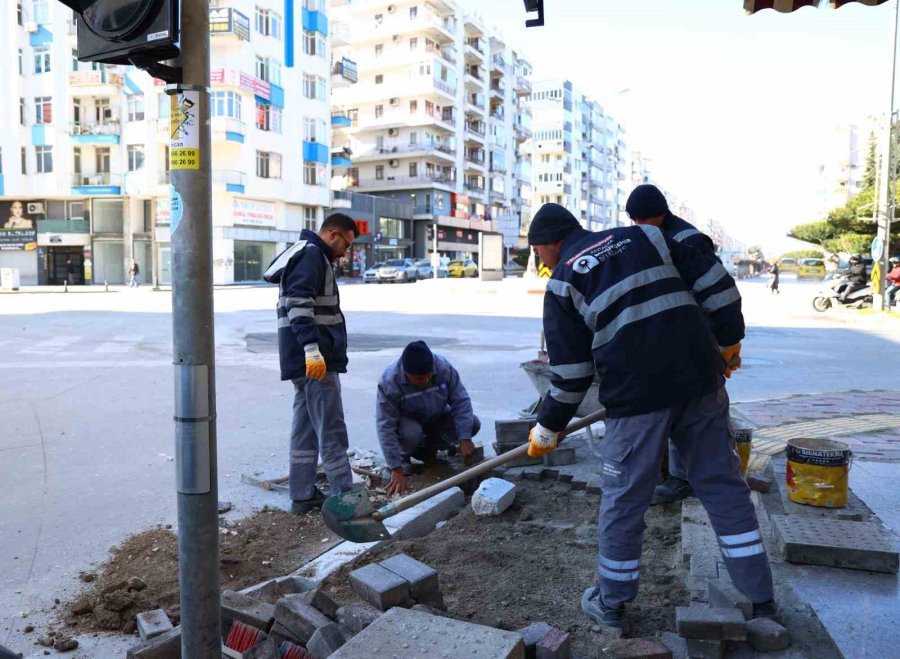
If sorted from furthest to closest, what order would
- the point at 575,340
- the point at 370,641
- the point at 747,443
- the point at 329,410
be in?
the point at 329,410 < the point at 747,443 < the point at 575,340 < the point at 370,641

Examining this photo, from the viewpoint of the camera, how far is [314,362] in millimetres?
4617

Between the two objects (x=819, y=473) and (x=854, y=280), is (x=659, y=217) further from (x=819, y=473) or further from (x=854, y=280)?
(x=854, y=280)

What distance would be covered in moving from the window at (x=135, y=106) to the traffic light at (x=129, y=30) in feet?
146

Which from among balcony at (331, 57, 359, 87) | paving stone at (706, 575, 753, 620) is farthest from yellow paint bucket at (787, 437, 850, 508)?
balcony at (331, 57, 359, 87)

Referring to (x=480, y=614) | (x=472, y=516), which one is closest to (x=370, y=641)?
(x=480, y=614)

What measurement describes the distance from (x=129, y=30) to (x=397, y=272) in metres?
41.5

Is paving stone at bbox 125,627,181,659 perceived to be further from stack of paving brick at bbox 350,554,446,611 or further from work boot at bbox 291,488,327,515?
work boot at bbox 291,488,327,515

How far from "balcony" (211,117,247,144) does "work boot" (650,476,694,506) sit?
3912 cm

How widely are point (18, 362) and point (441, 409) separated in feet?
26.6

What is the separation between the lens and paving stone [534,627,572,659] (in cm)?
265

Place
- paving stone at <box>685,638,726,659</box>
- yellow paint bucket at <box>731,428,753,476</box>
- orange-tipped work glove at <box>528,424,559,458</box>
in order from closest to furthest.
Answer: paving stone at <box>685,638,726,659</box> → orange-tipped work glove at <box>528,424,559,458</box> → yellow paint bucket at <box>731,428,753,476</box>

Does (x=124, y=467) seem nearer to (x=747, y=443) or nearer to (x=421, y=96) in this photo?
(x=747, y=443)

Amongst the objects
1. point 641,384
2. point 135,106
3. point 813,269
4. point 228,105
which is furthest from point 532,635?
point 813,269

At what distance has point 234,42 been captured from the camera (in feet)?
135
